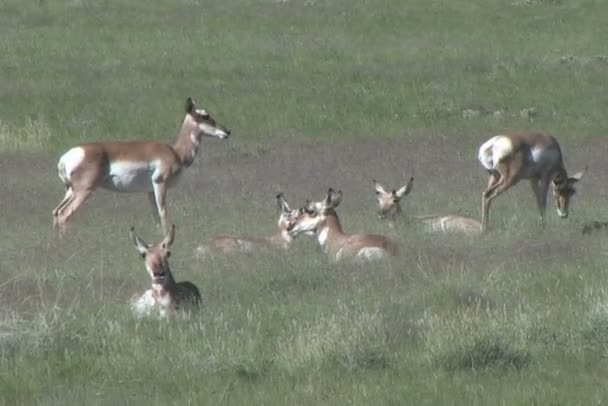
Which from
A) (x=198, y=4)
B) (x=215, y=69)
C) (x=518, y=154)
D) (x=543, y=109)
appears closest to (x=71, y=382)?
(x=518, y=154)

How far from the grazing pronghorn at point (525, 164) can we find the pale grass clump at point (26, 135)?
1050 cm

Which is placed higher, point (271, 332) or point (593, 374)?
point (271, 332)

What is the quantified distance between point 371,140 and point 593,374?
1932 centimetres

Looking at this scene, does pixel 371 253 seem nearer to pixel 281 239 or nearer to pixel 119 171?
pixel 281 239

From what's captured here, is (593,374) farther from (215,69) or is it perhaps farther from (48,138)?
(215,69)

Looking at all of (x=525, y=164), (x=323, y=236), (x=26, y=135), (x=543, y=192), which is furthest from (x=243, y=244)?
(x=26, y=135)

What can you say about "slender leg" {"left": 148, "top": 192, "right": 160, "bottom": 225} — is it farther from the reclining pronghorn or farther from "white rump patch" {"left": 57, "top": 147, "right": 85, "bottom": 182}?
the reclining pronghorn

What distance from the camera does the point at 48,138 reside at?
94.9ft

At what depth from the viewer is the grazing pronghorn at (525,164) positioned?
771 inches

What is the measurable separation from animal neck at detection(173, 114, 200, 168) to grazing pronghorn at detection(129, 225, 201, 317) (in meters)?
8.17

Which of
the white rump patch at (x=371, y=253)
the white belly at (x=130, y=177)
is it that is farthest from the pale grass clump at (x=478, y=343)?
the white belly at (x=130, y=177)

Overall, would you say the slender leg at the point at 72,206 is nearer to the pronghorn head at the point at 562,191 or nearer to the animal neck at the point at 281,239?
the animal neck at the point at 281,239

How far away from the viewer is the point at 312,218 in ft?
58.8

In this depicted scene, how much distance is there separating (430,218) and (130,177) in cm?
373
